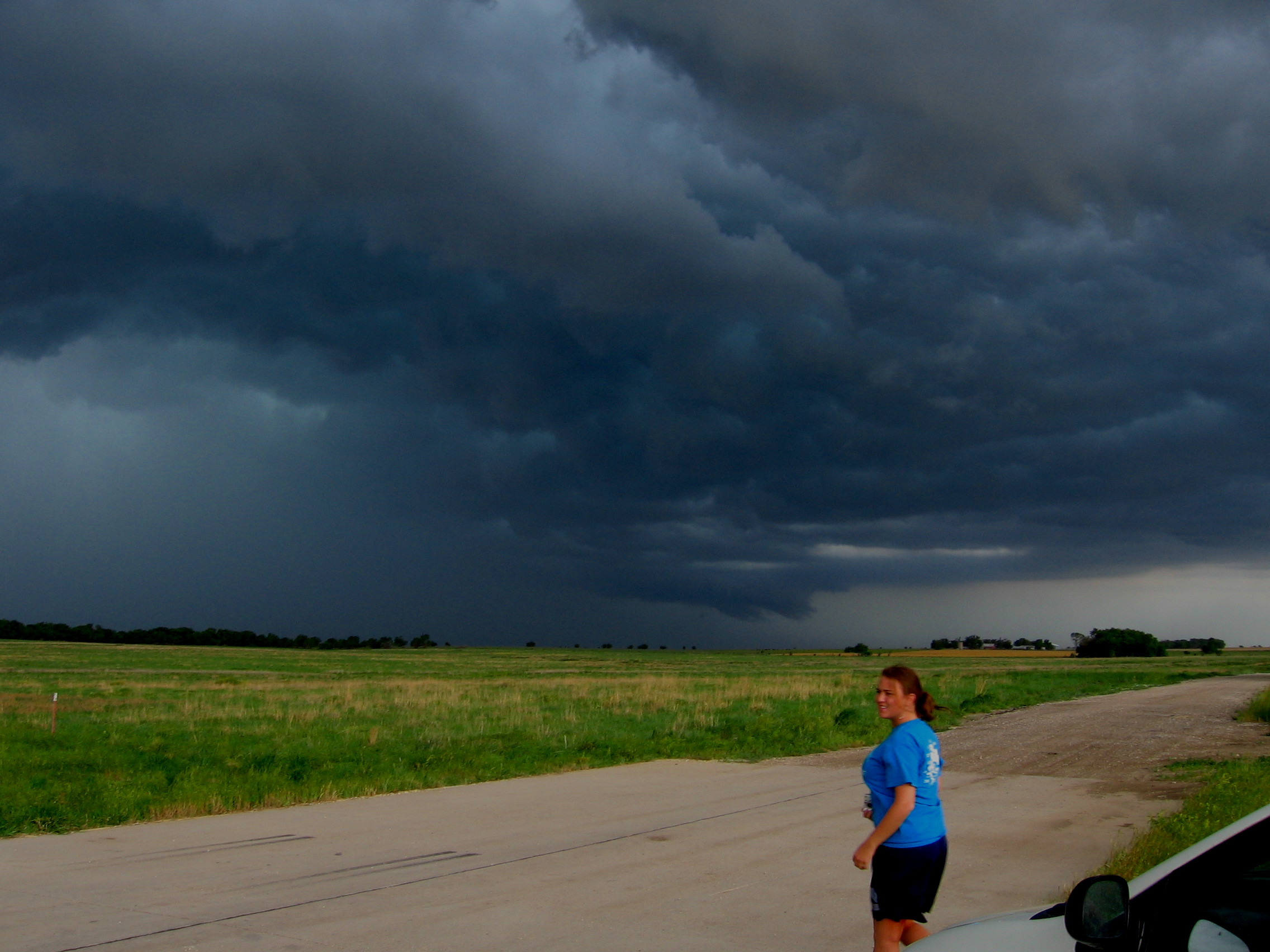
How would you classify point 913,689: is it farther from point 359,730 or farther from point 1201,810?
point 359,730

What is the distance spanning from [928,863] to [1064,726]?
24.2 meters

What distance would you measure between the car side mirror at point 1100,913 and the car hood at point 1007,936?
0.23m

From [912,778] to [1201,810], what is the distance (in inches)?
347

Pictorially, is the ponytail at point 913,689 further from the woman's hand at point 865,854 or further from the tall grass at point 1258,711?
the tall grass at point 1258,711

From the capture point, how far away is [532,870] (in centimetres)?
987

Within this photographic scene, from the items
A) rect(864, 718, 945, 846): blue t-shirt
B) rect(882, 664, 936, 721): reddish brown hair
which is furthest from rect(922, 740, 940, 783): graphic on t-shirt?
rect(882, 664, 936, 721): reddish brown hair

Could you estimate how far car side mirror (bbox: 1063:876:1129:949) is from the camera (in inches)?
110

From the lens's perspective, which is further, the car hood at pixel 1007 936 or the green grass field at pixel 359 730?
the green grass field at pixel 359 730

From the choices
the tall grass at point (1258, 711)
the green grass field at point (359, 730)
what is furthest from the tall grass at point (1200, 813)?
the tall grass at point (1258, 711)

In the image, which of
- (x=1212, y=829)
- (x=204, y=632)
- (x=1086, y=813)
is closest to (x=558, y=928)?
(x=1212, y=829)

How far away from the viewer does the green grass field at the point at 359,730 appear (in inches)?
610

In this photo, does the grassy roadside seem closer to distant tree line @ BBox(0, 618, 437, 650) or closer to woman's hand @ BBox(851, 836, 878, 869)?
woman's hand @ BBox(851, 836, 878, 869)

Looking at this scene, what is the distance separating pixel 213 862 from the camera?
10.4m

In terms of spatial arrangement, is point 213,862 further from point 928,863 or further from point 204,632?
point 204,632
